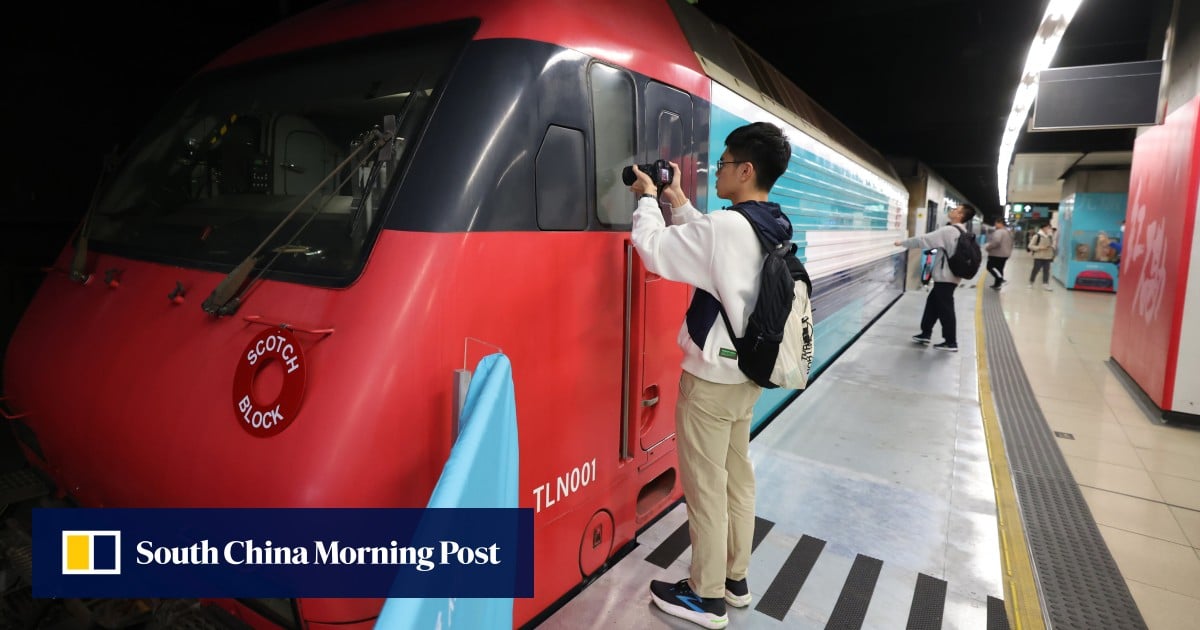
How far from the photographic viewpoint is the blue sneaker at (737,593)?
8.15ft

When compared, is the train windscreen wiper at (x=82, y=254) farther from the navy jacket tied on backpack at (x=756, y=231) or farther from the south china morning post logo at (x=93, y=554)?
the navy jacket tied on backpack at (x=756, y=231)

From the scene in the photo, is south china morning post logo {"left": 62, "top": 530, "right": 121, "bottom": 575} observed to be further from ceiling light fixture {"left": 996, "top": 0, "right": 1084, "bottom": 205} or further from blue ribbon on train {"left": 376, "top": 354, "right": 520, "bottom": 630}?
ceiling light fixture {"left": 996, "top": 0, "right": 1084, "bottom": 205}

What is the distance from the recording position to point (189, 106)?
268 cm

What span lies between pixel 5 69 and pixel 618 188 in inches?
150

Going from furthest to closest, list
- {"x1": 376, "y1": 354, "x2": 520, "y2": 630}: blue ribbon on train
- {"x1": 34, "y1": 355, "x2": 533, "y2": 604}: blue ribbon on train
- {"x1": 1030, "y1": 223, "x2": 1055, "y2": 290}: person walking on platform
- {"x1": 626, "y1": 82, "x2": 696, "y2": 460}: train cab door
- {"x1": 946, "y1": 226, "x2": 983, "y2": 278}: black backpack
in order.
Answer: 1. {"x1": 1030, "y1": 223, "x2": 1055, "y2": 290}: person walking on platform
2. {"x1": 946, "y1": 226, "x2": 983, "y2": 278}: black backpack
3. {"x1": 626, "y1": 82, "x2": 696, "y2": 460}: train cab door
4. {"x1": 34, "y1": 355, "x2": 533, "y2": 604}: blue ribbon on train
5. {"x1": 376, "y1": 354, "x2": 520, "y2": 630}: blue ribbon on train

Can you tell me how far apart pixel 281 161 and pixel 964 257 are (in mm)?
7044

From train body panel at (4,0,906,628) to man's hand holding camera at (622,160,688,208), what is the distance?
0.46 ft

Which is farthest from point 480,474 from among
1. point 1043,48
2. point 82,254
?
point 1043,48

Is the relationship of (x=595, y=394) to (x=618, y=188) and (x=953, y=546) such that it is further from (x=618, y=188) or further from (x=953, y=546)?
(x=953, y=546)

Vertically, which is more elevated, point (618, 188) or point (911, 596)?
point (618, 188)

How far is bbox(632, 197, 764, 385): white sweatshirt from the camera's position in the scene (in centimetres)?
207

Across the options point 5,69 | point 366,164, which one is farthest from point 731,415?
point 5,69

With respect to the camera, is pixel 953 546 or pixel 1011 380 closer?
→ pixel 953 546


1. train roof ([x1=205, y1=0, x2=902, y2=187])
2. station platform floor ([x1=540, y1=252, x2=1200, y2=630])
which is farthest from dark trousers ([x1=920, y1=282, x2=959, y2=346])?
train roof ([x1=205, y1=0, x2=902, y2=187])
